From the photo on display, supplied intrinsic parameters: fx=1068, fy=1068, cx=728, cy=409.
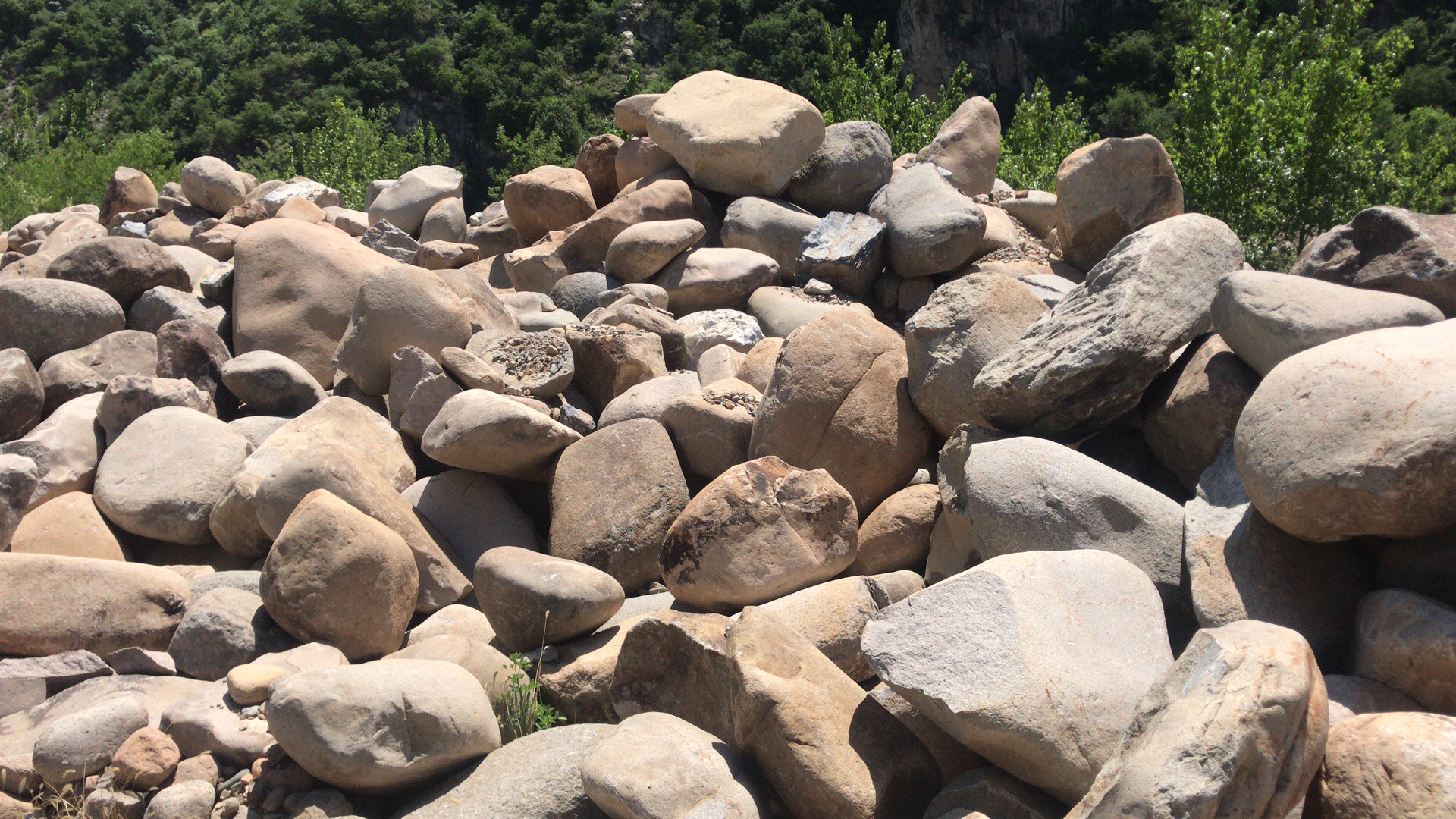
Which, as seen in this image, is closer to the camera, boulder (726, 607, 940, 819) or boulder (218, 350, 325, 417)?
boulder (726, 607, 940, 819)

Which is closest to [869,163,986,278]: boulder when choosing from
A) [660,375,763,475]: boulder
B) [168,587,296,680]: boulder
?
[660,375,763,475]: boulder

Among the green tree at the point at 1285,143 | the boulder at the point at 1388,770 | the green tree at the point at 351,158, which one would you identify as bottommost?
the green tree at the point at 351,158

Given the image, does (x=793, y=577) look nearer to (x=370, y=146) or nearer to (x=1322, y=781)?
(x=1322, y=781)

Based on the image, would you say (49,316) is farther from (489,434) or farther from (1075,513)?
(1075,513)

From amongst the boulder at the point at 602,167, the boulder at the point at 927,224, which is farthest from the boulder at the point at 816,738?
the boulder at the point at 602,167

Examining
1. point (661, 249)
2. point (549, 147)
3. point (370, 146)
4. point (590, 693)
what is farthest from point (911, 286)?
point (549, 147)

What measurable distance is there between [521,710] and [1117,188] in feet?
13.7

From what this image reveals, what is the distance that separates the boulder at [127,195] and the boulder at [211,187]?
49cm

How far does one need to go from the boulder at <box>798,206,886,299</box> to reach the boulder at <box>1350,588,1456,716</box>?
3834 millimetres

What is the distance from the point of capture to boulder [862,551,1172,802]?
257 cm

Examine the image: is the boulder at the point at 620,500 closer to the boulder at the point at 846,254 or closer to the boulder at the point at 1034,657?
the boulder at the point at 1034,657

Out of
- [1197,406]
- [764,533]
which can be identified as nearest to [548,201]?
[764,533]

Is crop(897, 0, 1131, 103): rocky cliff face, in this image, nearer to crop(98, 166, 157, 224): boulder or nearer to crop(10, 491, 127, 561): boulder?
crop(98, 166, 157, 224): boulder

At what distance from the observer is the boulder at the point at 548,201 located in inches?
315
